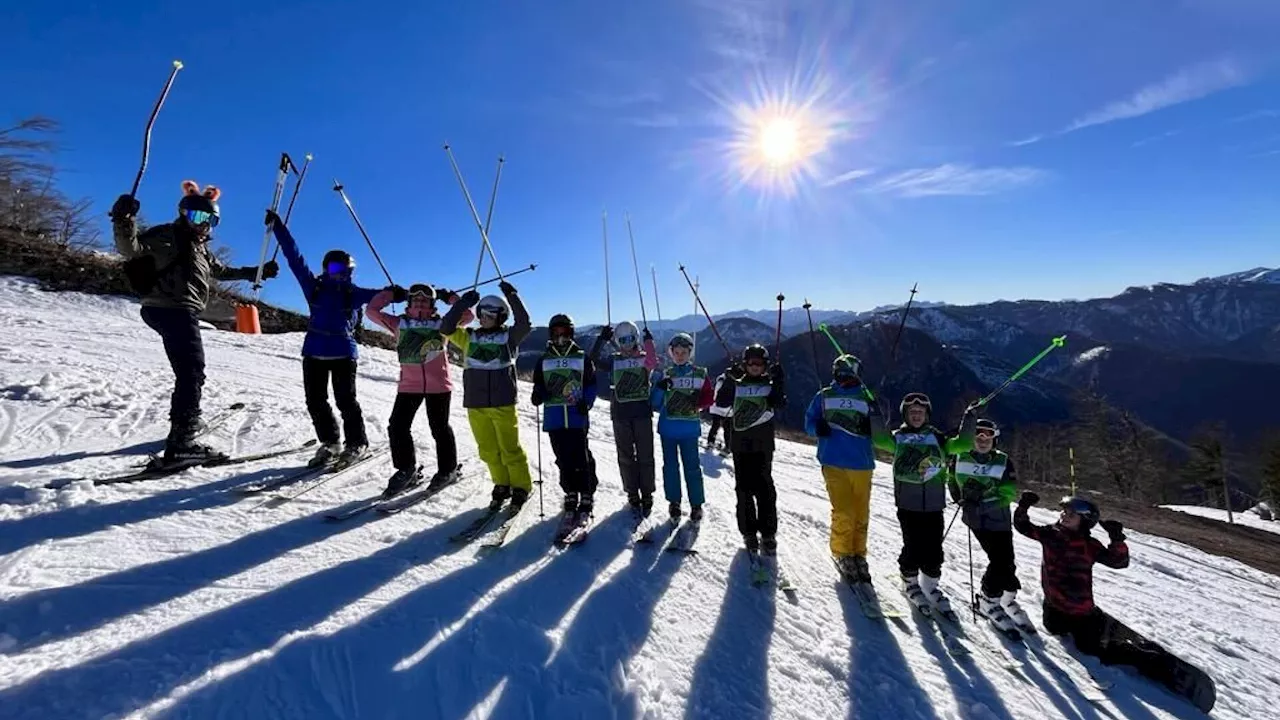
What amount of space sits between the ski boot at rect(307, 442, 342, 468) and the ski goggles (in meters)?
2.63

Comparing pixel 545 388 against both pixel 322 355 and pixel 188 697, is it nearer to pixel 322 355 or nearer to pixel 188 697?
pixel 322 355

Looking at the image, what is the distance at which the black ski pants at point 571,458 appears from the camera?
591cm

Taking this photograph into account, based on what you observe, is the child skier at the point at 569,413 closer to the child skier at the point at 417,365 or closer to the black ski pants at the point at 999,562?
the child skier at the point at 417,365

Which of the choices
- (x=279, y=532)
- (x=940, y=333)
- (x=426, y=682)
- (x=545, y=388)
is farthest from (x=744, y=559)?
(x=940, y=333)

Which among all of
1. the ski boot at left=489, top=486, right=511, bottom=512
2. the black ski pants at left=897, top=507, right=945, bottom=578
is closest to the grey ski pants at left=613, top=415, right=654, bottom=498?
the ski boot at left=489, top=486, right=511, bottom=512

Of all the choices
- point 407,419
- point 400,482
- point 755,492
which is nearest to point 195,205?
point 407,419

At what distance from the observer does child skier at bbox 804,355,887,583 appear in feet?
19.2

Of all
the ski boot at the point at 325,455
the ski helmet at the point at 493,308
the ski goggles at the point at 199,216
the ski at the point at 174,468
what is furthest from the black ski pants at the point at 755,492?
the ski goggles at the point at 199,216

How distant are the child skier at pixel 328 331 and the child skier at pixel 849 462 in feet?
16.9

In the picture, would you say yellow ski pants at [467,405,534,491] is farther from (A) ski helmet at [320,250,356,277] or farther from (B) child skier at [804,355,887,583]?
(B) child skier at [804,355,887,583]

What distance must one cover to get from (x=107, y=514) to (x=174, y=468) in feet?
3.93

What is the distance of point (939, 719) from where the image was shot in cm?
396

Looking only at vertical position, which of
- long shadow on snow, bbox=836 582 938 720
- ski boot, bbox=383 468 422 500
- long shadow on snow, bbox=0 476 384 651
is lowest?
long shadow on snow, bbox=836 582 938 720

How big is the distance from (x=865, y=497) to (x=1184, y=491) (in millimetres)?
85948
